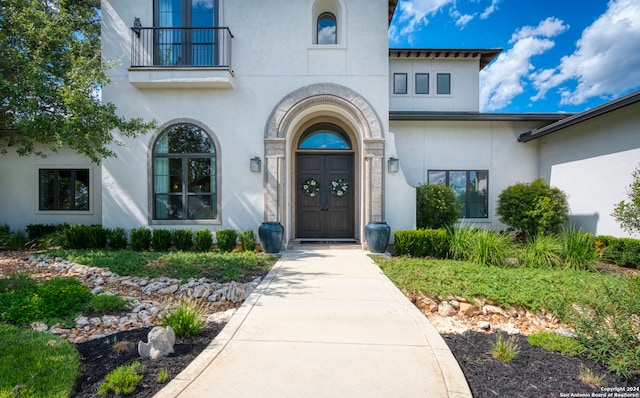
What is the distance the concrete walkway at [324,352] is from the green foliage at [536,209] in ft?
21.3

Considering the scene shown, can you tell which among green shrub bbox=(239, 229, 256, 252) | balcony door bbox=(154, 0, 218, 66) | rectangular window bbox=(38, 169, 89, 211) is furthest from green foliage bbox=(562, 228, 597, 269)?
rectangular window bbox=(38, 169, 89, 211)

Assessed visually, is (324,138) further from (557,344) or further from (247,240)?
(557,344)

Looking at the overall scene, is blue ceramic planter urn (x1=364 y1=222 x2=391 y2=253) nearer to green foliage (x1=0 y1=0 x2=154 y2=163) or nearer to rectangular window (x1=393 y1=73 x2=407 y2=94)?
green foliage (x1=0 y1=0 x2=154 y2=163)

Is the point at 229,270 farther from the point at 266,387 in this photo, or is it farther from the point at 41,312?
the point at 266,387

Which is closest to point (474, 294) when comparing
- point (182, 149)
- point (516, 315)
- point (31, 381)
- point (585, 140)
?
point (516, 315)

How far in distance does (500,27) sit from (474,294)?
1409 cm

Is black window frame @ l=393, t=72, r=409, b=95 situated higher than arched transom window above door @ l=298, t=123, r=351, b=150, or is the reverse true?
black window frame @ l=393, t=72, r=409, b=95

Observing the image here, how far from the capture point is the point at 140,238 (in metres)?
9.02

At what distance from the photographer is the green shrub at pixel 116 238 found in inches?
359

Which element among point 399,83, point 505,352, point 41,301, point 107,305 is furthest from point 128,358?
point 399,83

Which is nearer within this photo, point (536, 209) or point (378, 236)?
point (378, 236)

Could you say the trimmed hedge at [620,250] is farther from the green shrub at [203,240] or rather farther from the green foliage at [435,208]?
the green shrub at [203,240]

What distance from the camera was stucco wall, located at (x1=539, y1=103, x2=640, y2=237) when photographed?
833 centimetres

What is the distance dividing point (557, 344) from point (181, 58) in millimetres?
10679
